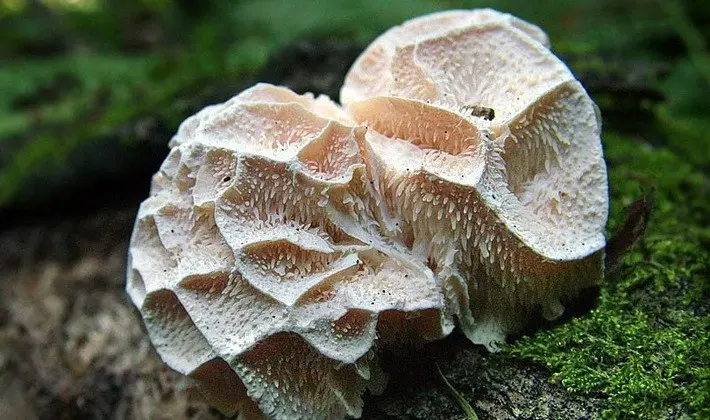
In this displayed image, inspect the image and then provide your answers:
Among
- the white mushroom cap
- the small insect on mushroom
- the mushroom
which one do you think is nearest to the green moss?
the mushroom

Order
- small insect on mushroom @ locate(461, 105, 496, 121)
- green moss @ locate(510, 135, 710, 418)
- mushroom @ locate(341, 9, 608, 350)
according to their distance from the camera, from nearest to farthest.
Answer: green moss @ locate(510, 135, 710, 418) < mushroom @ locate(341, 9, 608, 350) < small insect on mushroom @ locate(461, 105, 496, 121)

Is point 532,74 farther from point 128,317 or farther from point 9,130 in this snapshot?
point 9,130

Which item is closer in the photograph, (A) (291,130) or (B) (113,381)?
(A) (291,130)

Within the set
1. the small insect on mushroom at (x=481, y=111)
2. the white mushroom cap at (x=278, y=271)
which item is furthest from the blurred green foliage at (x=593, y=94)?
the small insect on mushroom at (x=481, y=111)

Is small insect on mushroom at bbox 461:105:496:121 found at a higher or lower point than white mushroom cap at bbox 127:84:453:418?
higher

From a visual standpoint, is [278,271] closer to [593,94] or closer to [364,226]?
[364,226]

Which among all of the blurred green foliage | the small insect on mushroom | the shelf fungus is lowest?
the blurred green foliage

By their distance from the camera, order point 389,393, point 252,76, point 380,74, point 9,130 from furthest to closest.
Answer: point 9,130
point 252,76
point 380,74
point 389,393

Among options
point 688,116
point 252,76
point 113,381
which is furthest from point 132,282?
Answer: point 688,116

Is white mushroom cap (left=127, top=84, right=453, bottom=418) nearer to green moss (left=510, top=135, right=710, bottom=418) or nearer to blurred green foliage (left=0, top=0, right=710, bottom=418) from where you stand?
green moss (left=510, top=135, right=710, bottom=418)

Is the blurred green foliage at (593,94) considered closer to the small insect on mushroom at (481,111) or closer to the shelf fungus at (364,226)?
the shelf fungus at (364,226)
